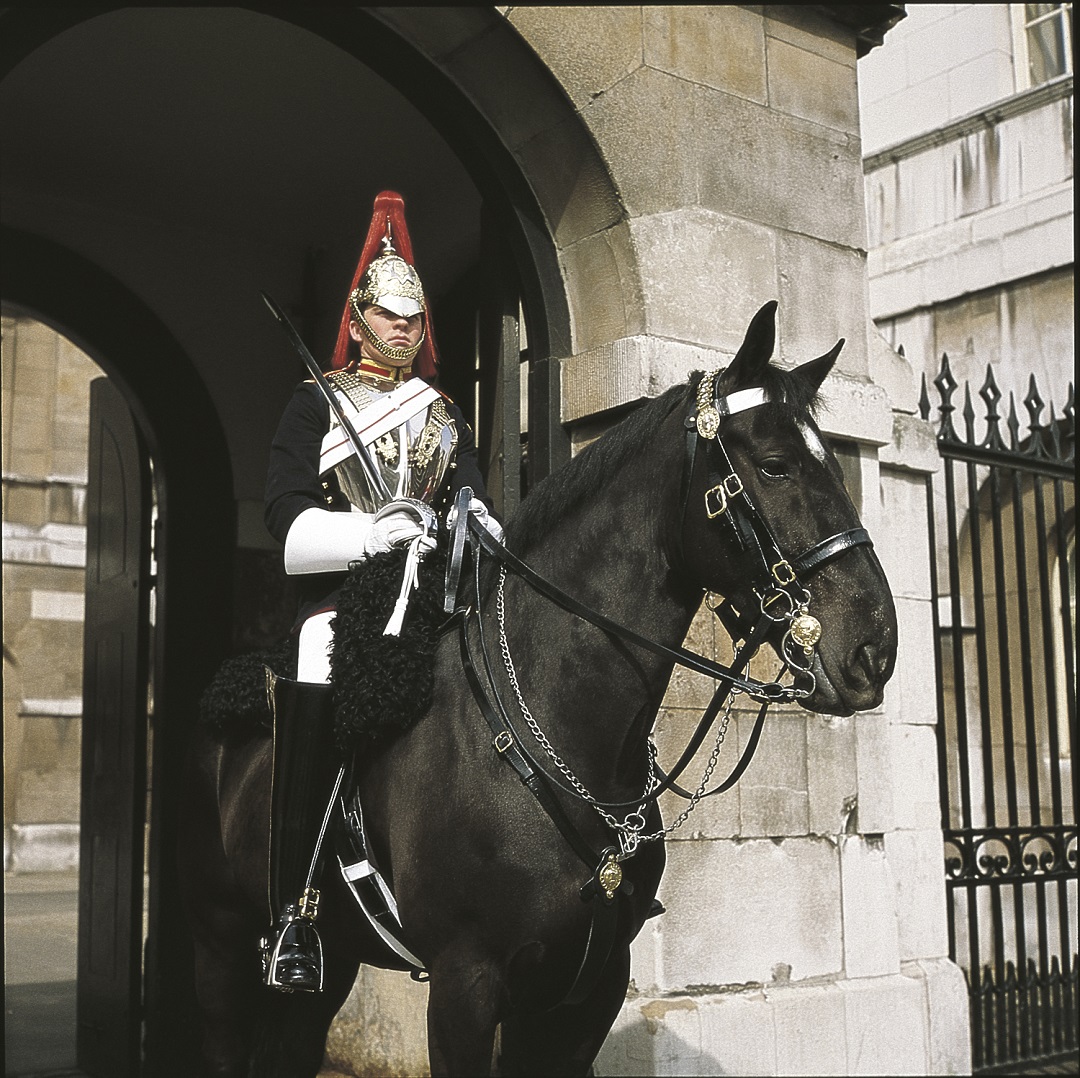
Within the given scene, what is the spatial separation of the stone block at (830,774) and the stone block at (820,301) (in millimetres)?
1444

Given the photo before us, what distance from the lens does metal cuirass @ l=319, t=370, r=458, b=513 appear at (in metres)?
3.77

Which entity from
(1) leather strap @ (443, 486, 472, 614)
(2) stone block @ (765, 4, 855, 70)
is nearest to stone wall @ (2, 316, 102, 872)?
(2) stone block @ (765, 4, 855, 70)

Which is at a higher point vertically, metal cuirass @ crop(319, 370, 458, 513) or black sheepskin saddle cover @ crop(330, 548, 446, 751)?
metal cuirass @ crop(319, 370, 458, 513)

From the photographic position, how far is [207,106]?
6641 millimetres

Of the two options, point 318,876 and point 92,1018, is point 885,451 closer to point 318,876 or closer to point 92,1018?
point 318,876

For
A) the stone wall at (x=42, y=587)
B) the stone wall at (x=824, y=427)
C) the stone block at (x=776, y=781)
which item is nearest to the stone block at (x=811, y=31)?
the stone wall at (x=824, y=427)

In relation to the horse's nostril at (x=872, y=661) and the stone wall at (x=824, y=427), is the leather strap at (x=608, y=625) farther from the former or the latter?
the stone wall at (x=824, y=427)

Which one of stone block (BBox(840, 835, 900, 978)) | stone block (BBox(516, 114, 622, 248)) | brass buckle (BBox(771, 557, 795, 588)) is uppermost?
stone block (BBox(516, 114, 622, 248))

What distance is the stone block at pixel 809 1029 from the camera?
5.02 m

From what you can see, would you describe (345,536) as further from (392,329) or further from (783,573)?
(783,573)

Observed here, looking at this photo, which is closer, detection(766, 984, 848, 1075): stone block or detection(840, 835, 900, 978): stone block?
detection(766, 984, 848, 1075): stone block

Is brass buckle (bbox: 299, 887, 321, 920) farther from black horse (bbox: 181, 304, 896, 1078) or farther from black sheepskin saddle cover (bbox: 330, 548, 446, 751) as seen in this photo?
black sheepskin saddle cover (bbox: 330, 548, 446, 751)

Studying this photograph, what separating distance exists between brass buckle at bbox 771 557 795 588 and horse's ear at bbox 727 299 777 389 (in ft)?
1.47

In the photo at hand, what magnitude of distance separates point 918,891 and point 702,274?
105 inches
